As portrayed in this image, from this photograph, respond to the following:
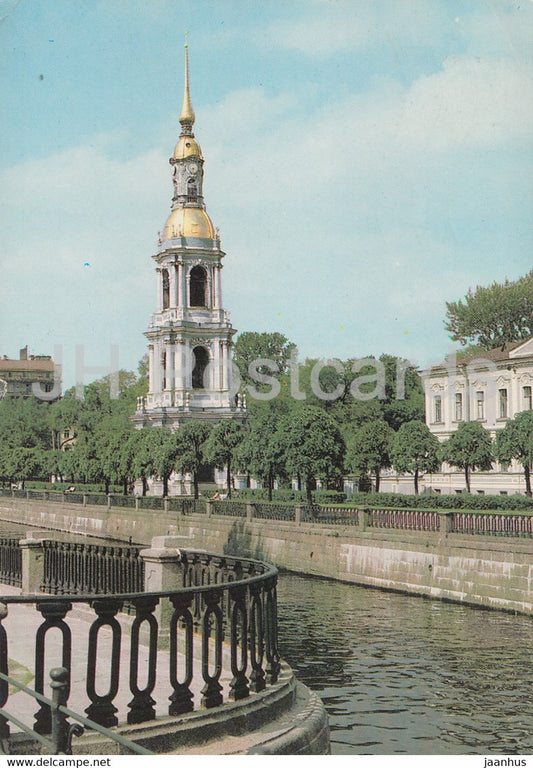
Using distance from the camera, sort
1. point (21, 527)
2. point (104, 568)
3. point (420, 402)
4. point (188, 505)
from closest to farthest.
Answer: point (104, 568)
point (188, 505)
point (21, 527)
point (420, 402)

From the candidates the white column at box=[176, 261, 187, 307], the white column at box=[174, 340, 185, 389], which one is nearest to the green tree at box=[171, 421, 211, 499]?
the white column at box=[174, 340, 185, 389]

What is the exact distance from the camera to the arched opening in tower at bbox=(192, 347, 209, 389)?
71750 mm

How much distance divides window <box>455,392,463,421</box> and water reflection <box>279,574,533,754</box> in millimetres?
31250

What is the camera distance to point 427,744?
12547mm

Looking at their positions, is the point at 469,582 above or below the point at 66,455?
below

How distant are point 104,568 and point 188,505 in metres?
28.9

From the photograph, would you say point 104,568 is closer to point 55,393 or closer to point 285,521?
point 285,521

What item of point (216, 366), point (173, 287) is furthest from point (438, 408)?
point (173, 287)

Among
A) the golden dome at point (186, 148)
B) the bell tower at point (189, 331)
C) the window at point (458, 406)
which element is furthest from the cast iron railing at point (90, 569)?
the golden dome at point (186, 148)

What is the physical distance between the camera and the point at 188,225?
71500 millimetres

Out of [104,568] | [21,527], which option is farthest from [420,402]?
[104,568]

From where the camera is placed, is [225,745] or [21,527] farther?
[21,527]

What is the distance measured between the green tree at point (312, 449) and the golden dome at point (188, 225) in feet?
115

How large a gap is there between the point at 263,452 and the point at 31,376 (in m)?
96.4
